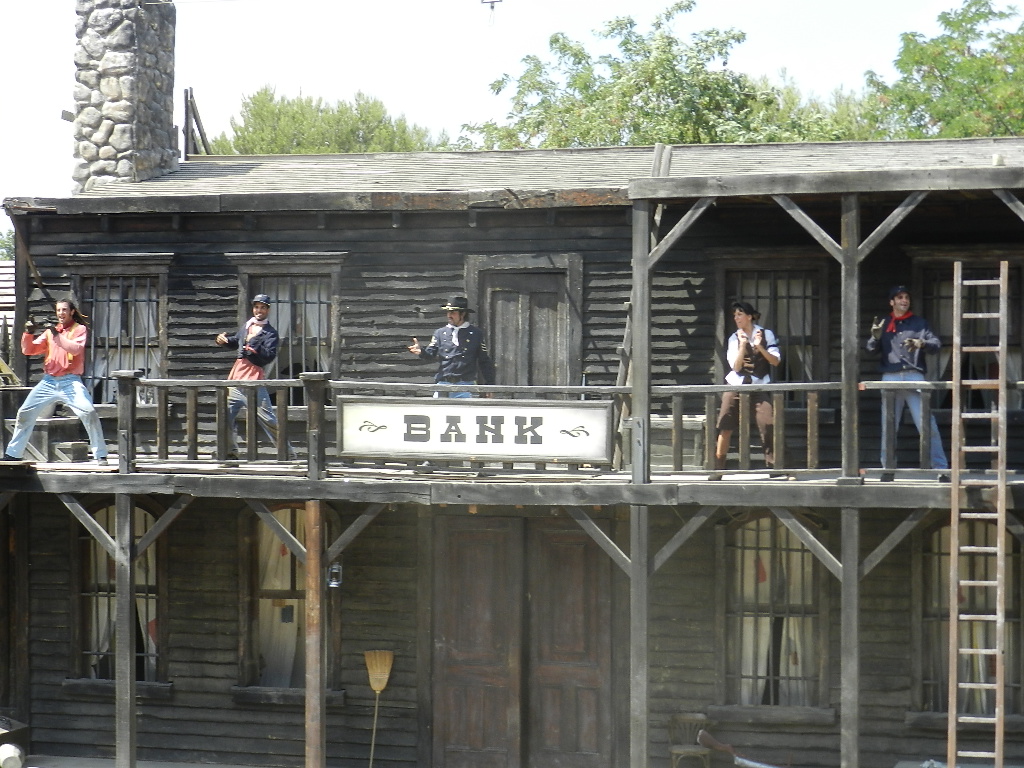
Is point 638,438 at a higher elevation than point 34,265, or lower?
lower

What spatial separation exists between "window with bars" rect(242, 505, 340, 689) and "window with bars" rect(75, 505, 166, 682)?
113cm

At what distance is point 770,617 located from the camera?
1441cm

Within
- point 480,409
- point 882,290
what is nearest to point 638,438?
point 480,409

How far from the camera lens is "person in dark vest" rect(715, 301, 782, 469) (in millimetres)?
12781

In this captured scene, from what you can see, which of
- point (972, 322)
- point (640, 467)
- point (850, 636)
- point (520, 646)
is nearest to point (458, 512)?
point (520, 646)

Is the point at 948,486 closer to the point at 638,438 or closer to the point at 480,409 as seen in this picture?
the point at 638,438

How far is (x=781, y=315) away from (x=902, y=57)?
71.9 ft

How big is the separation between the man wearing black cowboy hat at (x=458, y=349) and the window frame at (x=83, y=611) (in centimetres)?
384

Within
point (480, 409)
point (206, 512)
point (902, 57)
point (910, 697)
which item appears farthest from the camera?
point (902, 57)

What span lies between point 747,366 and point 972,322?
2868 mm

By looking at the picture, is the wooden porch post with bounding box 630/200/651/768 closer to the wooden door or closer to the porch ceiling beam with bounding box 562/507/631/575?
the porch ceiling beam with bounding box 562/507/631/575

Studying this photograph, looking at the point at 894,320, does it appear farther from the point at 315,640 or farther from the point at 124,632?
the point at 124,632

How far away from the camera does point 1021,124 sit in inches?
1241

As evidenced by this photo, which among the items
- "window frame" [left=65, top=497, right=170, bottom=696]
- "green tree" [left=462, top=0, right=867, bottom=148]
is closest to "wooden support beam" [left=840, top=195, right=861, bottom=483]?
"window frame" [left=65, top=497, right=170, bottom=696]
